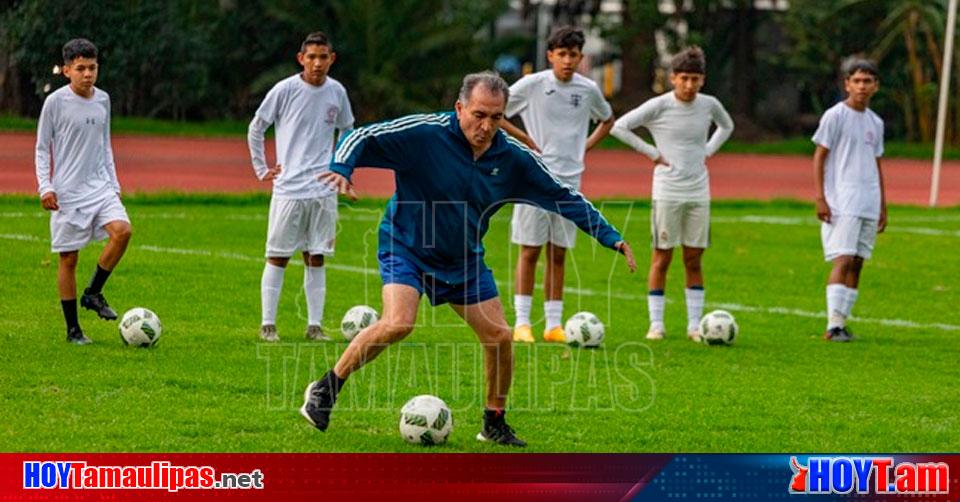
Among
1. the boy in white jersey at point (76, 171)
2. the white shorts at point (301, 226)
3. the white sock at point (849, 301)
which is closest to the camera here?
the boy in white jersey at point (76, 171)

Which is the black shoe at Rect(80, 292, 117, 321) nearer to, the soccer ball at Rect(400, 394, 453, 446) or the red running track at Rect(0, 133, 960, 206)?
the soccer ball at Rect(400, 394, 453, 446)

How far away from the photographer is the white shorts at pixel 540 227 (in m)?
13.9

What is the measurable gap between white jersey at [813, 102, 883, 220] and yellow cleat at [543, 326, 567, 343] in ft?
9.03

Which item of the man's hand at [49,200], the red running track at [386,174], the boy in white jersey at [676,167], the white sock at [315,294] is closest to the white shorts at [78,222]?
the man's hand at [49,200]

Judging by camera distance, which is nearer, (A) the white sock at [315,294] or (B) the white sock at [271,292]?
(B) the white sock at [271,292]

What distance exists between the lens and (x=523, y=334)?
13922 millimetres

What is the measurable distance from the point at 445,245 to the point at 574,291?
8179mm

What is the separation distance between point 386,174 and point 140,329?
18889 millimetres

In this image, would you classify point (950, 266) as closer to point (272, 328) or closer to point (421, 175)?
point (272, 328)

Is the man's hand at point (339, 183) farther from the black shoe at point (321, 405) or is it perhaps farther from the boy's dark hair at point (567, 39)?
the boy's dark hair at point (567, 39)

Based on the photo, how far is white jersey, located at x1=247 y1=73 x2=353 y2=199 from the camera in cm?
1327

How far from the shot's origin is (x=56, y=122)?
494 inches

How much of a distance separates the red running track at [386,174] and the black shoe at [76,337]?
347 inches

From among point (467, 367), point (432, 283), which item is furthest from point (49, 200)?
point (432, 283)
